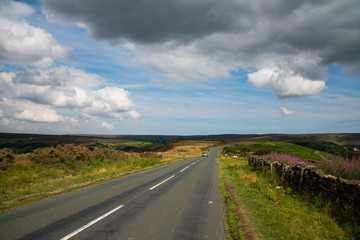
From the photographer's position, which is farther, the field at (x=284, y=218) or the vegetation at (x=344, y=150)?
the vegetation at (x=344, y=150)

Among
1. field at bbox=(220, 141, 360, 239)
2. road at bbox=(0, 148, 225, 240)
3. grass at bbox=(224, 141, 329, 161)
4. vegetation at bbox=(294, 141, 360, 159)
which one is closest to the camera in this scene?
road at bbox=(0, 148, 225, 240)

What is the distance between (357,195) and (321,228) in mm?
1696

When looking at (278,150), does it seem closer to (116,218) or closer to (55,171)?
(55,171)

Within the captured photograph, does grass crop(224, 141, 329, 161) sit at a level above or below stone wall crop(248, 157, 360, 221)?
below

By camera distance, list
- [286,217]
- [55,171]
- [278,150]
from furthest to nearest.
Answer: [278,150] → [55,171] → [286,217]

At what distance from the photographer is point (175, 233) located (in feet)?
19.5

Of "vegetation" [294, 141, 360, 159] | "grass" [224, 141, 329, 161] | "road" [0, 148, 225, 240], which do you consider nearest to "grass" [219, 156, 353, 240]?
"road" [0, 148, 225, 240]

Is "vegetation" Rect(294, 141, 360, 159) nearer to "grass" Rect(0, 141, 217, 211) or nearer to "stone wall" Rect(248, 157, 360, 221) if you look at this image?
"stone wall" Rect(248, 157, 360, 221)

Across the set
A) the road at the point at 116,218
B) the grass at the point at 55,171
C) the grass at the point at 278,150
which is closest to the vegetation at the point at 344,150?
the grass at the point at 278,150

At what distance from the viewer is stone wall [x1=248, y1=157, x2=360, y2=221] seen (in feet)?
23.2

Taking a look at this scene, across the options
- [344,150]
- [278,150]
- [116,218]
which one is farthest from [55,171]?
[278,150]

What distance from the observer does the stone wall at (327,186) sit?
7.07m

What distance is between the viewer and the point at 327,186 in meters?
8.71

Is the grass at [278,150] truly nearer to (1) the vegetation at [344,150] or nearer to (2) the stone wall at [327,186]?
(1) the vegetation at [344,150]
